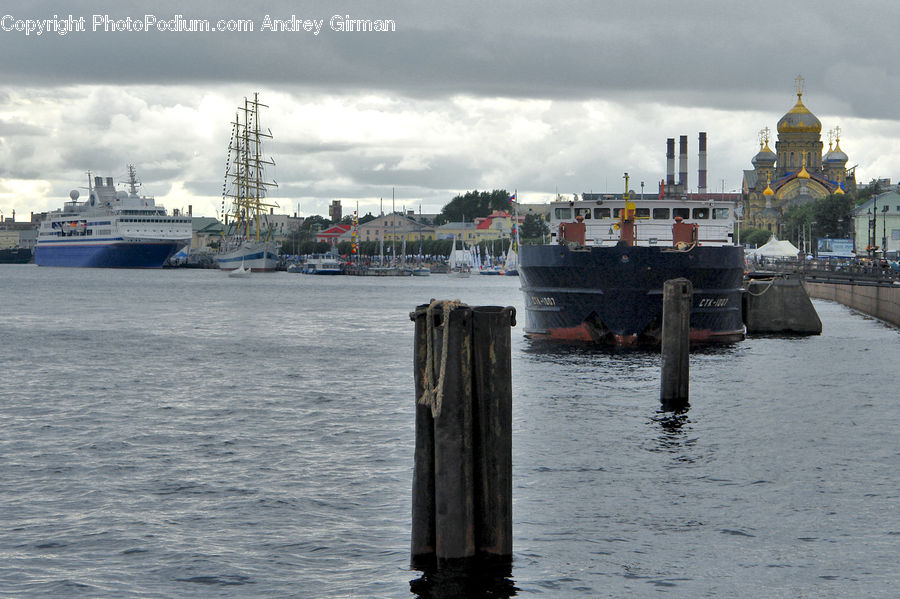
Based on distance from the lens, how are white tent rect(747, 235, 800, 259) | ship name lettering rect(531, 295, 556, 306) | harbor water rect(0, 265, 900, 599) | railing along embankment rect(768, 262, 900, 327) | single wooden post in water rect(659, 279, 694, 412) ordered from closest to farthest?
harbor water rect(0, 265, 900, 599)
single wooden post in water rect(659, 279, 694, 412)
ship name lettering rect(531, 295, 556, 306)
railing along embankment rect(768, 262, 900, 327)
white tent rect(747, 235, 800, 259)

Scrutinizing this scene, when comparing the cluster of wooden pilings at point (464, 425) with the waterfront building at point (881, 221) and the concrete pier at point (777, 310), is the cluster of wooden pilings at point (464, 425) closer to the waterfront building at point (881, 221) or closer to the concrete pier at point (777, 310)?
the concrete pier at point (777, 310)

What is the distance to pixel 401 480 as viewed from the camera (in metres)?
19.1

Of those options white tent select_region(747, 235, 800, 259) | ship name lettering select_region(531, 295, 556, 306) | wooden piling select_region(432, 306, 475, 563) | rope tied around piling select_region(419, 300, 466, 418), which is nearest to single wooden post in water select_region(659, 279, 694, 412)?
wooden piling select_region(432, 306, 475, 563)

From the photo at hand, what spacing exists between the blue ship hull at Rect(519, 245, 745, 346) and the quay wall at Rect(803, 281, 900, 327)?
1581cm

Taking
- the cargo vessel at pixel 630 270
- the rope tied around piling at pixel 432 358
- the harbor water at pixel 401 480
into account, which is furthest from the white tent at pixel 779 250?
the rope tied around piling at pixel 432 358

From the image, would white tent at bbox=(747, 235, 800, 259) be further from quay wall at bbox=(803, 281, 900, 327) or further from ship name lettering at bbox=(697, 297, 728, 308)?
ship name lettering at bbox=(697, 297, 728, 308)

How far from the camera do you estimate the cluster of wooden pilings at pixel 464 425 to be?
11961mm

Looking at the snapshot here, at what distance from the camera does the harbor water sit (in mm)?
14039

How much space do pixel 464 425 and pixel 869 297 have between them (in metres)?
56.4

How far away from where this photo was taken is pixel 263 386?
33.2 m

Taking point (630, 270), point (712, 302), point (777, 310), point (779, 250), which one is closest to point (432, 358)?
point (630, 270)

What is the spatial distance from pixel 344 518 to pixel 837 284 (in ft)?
224

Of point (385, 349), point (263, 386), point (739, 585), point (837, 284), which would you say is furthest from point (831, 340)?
point (739, 585)

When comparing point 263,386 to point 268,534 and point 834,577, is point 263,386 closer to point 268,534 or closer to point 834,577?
point 268,534
